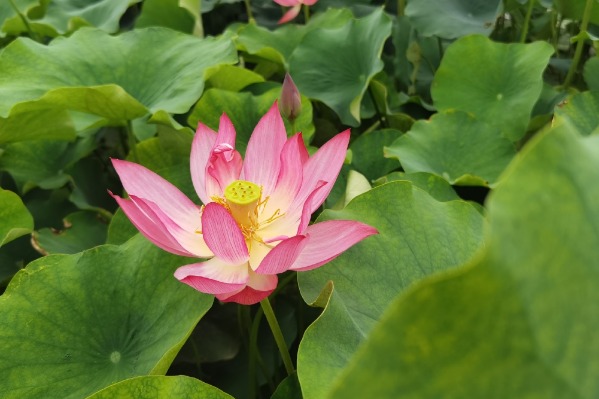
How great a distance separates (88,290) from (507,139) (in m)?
0.65

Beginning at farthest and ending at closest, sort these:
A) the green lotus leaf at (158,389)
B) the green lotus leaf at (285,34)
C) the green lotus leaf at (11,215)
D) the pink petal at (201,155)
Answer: the green lotus leaf at (285,34) < the green lotus leaf at (11,215) < the pink petal at (201,155) < the green lotus leaf at (158,389)

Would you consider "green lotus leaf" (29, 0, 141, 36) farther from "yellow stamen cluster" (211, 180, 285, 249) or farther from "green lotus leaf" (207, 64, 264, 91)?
"yellow stamen cluster" (211, 180, 285, 249)

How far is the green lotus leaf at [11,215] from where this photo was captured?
859 millimetres

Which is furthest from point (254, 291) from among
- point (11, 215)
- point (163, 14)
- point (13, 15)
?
point (13, 15)

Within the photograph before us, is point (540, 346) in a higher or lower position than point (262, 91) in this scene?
higher

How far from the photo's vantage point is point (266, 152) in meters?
0.73

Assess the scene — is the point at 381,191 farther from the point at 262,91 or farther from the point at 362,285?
the point at 262,91

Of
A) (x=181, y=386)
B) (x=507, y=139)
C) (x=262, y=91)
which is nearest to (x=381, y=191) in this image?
(x=181, y=386)

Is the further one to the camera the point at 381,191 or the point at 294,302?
the point at 294,302

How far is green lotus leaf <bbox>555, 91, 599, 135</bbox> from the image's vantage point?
3.13 ft

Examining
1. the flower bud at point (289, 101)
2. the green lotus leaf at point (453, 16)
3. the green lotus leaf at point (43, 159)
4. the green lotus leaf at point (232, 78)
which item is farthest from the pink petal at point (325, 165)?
the green lotus leaf at point (453, 16)

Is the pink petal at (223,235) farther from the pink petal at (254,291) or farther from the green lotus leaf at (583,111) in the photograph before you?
the green lotus leaf at (583,111)

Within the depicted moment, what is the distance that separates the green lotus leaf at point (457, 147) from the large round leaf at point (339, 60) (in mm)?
159

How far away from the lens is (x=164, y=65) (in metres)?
1.06
